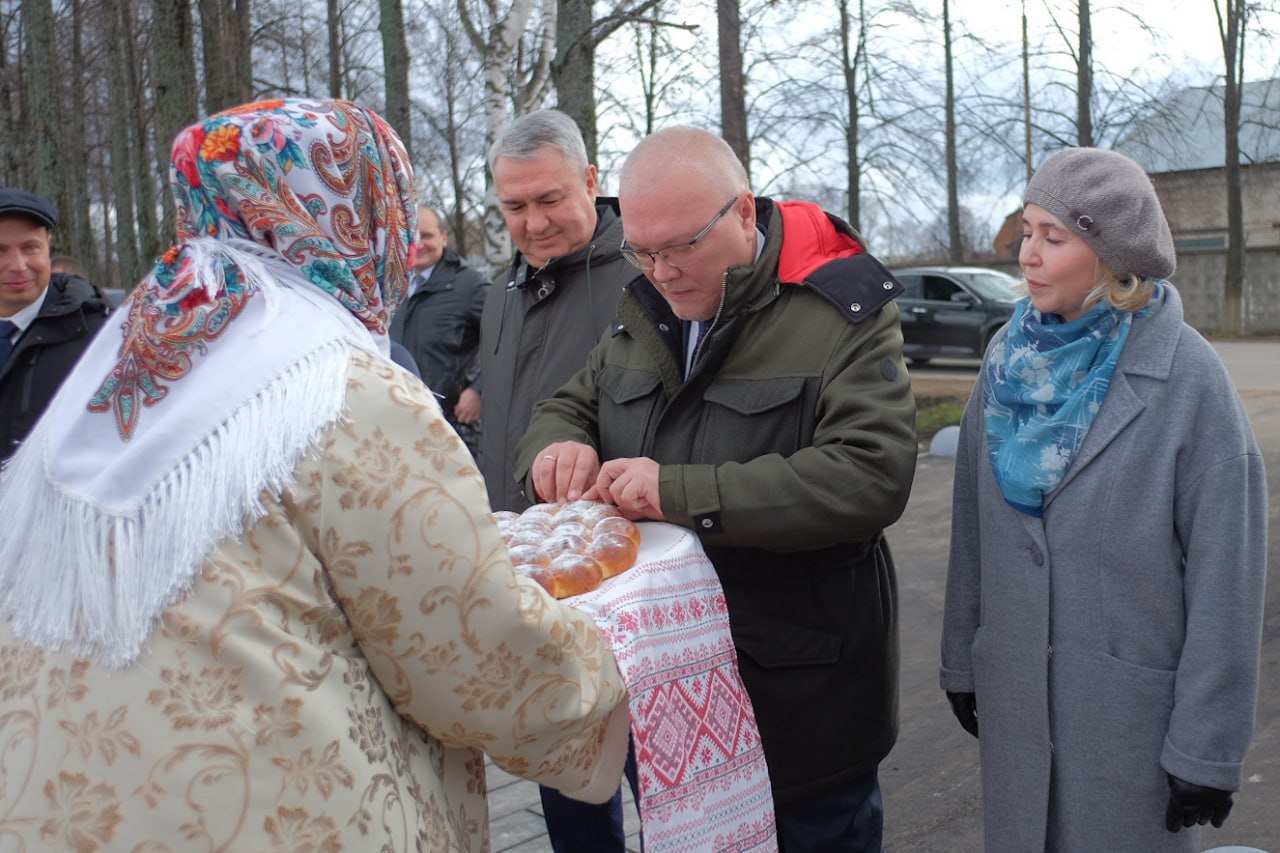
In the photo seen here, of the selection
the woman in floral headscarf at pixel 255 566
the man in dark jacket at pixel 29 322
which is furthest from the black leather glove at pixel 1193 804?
the man in dark jacket at pixel 29 322

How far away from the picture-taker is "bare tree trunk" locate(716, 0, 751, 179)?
33.8ft

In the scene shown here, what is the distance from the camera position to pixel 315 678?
5.06 ft

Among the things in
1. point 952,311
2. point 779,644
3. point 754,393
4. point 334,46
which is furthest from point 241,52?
point 779,644

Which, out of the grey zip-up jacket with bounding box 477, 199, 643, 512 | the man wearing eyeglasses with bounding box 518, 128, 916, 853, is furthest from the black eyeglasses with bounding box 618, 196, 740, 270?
the grey zip-up jacket with bounding box 477, 199, 643, 512

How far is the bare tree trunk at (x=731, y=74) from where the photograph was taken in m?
10.3

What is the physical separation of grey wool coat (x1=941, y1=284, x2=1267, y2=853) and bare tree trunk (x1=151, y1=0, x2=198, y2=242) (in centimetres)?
937

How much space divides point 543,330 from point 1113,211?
1860mm

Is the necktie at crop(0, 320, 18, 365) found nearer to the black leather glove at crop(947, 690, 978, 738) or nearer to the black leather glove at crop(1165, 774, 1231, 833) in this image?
the black leather glove at crop(947, 690, 978, 738)

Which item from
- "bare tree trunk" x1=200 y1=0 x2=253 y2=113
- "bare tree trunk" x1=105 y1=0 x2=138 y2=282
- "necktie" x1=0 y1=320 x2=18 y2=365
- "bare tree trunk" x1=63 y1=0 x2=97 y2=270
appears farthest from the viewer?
"bare tree trunk" x1=63 y1=0 x2=97 y2=270

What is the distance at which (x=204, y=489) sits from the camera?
1496 millimetres

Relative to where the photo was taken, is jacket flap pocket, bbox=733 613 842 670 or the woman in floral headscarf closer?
the woman in floral headscarf

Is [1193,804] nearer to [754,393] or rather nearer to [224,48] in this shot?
[754,393]

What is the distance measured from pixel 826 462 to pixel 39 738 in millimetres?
1388

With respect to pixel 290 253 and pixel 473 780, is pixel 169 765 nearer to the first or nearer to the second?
pixel 473 780
